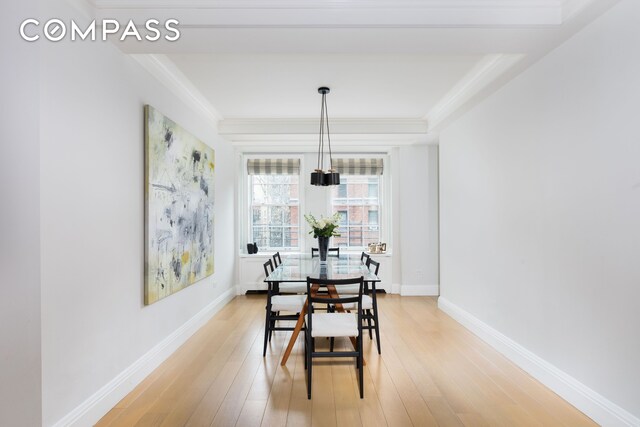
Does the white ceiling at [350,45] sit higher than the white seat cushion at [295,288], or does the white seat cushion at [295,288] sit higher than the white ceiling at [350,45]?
the white ceiling at [350,45]

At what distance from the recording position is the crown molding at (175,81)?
3127 mm

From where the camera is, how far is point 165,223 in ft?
11.2

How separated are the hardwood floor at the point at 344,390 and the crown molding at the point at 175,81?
259 cm

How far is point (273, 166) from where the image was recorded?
6.68 metres

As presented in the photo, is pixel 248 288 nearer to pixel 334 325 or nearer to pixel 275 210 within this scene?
pixel 275 210

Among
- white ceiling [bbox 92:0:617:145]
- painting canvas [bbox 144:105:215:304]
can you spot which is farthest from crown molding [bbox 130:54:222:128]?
painting canvas [bbox 144:105:215:304]

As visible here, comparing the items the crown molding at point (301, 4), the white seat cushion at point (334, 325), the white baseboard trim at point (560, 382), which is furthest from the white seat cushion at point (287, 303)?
→ the crown molding at point (301, 4)

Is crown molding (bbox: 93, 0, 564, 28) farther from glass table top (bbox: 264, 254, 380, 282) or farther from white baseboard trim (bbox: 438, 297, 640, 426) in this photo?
white baseboard trim (bbox: 438, 297, 640, 426)

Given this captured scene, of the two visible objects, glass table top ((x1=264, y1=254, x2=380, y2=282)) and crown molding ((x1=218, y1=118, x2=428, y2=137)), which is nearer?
glass table top ((x1=264, y1=254, x2=380, y2=282))

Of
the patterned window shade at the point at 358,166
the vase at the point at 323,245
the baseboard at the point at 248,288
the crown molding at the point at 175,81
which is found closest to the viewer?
the crown molding at the point at 175,81

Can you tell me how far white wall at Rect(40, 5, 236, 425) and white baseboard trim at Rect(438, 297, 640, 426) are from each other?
3204mm

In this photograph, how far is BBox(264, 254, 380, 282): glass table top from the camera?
346cm

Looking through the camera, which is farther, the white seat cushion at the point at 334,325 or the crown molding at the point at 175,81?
the crown molding at the point at 175,81

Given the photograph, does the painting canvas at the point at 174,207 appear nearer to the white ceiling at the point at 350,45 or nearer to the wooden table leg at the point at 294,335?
the white ceiling at the point at 350,45
